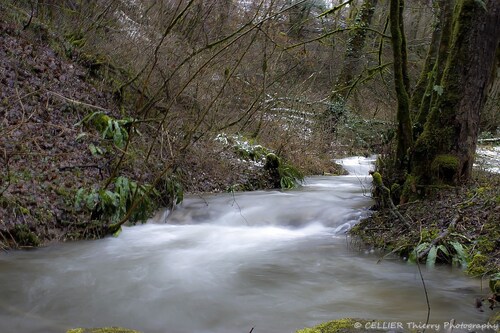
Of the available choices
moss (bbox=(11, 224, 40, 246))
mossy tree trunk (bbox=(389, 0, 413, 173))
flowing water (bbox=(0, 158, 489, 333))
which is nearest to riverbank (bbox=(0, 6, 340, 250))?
moss (bbox=(11, 224, 40, 246))

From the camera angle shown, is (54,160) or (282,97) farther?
(282,97)

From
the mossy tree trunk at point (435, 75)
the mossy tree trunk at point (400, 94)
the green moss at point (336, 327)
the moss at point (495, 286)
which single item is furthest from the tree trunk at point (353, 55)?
the green moss at point (336, 327)

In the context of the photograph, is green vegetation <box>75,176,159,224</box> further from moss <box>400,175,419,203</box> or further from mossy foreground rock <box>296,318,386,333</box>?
mossy foreground rock <box>296,318,386,333</box>

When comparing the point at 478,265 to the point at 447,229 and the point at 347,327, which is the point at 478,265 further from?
the point at 347,327

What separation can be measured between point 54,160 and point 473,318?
6.41 meters

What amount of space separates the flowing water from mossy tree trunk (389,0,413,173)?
1339mm

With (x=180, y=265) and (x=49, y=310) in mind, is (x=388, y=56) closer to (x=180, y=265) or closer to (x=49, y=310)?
(x=180, y=265)

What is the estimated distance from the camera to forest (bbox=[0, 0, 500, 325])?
6379 mm

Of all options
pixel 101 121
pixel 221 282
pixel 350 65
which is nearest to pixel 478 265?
pixel 221 282

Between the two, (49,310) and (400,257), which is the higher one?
(400,257)

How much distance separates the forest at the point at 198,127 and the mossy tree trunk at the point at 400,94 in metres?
0.02

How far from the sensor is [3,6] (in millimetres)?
9961

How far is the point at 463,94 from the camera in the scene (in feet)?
21.9

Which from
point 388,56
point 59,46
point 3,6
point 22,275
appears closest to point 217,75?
point 59,46
